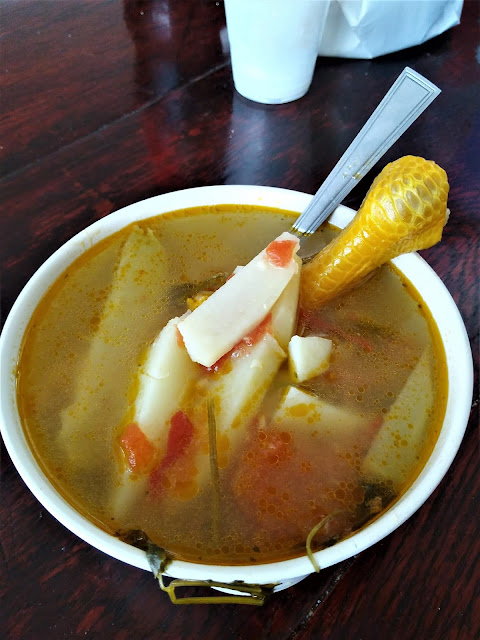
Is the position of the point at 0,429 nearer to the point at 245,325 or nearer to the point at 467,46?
the point at 245,325

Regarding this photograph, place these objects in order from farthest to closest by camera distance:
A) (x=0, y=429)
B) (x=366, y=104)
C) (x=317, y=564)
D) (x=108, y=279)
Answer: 1. (x=366, y=104)
2. (x=108, y=279)
3. (x=0, y=429)
4. (x=317, y=564)

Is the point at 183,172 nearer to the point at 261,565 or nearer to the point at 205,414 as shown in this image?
the point at 205,414

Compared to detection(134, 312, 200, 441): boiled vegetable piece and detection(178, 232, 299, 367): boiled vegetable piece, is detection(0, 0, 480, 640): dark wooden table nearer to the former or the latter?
detection(134, 312, 200, 441): boiled vegetable piece

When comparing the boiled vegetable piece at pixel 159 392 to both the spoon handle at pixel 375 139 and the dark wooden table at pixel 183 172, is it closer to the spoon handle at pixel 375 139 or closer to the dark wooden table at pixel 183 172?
the dark wooden table at pixel 183 172

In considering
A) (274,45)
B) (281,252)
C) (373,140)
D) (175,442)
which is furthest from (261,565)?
(274,45)

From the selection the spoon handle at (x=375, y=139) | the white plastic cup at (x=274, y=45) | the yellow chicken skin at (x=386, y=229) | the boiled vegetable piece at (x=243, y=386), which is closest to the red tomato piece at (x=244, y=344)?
the boiled vegetable piece at (x=243, y=386)

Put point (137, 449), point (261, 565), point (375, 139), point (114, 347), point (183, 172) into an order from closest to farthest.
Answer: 1. point (261, 565)
2. point (137, 449)
3. point (114, 347)
4. point (375, 139)
5. point (183, 172)

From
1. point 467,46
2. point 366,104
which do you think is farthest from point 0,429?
point 467,46
